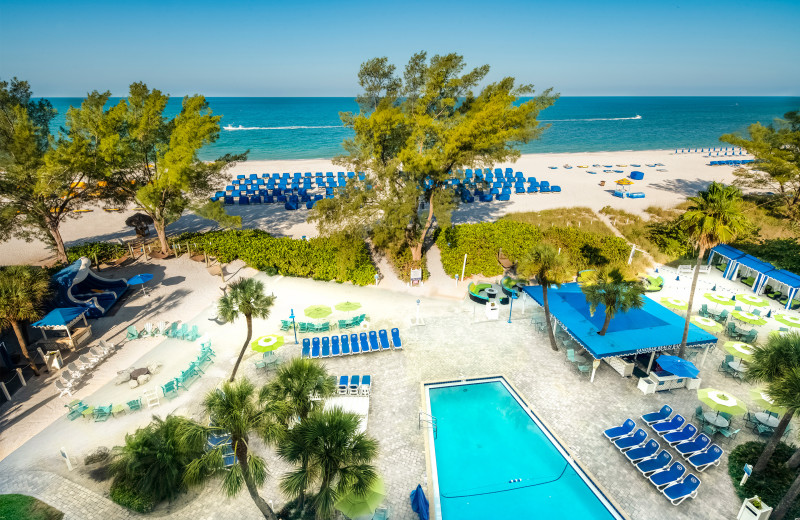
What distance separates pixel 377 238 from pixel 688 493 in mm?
16544

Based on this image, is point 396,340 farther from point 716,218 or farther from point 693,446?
point 716,218

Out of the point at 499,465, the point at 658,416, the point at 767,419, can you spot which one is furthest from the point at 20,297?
the point at 767,419

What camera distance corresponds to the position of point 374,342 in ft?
54.1

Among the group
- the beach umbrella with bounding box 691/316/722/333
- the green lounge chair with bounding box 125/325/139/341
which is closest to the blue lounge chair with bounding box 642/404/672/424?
the beach umbrella with bounding box 691/316/722/333

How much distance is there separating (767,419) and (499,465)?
8661 millimetres

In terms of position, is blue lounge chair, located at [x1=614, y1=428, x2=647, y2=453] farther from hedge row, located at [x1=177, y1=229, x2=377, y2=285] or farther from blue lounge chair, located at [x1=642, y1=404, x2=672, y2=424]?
hedge row, located at [x1=177, y1=229, x2=377, y2=285]

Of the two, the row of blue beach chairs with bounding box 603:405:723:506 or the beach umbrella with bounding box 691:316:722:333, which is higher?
the beach umbrella with bounding box 691:316:722:333

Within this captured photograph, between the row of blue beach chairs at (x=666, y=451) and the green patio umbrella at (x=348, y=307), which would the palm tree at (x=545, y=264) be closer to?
the row of blue beach chairs at (x=666, y=451)

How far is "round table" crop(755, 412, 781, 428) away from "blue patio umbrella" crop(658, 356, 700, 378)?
6.29ft

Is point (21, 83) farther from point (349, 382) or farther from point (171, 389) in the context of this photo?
point (349, 382)

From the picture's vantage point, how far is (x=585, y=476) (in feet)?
36.4

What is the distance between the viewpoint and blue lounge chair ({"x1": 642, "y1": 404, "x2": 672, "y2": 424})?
12.6 meters

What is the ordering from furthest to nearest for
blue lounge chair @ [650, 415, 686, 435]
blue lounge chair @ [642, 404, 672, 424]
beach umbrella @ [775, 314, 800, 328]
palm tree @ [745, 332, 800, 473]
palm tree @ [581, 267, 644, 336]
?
beach umbrella @ [775, 314, 800, 328], palm tree @ [581, 267, 644, 336], blue lounge chair @ [642, 404, 672, 424], blue lounge chair @ [650, 415, 686, 435], palm tree @ [745, 332, 800, 473]

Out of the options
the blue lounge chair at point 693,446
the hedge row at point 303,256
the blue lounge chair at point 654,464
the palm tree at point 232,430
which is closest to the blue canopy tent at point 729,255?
the blue lounge chair at point 693,446
